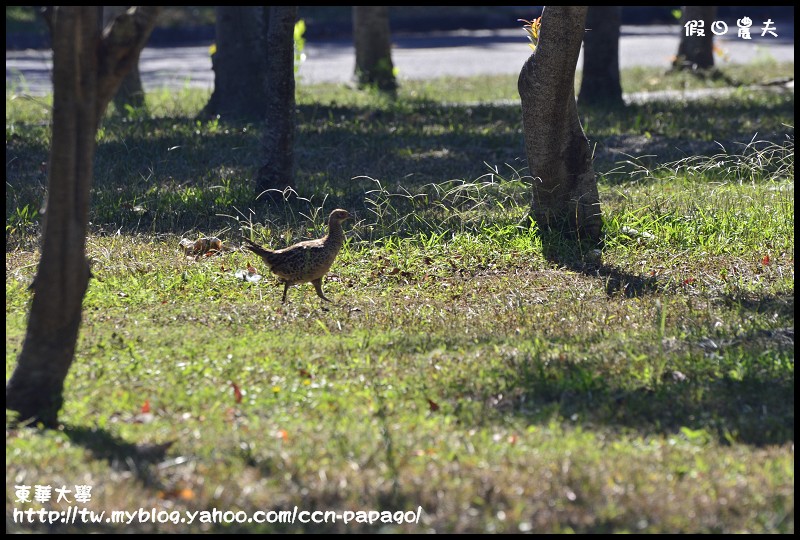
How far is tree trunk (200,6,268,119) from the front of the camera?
13328mm

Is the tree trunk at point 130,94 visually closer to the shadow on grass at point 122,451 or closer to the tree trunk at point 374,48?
the tree trunk at point 374,48

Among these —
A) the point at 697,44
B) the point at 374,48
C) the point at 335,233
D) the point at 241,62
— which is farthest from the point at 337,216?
the point at 697,44

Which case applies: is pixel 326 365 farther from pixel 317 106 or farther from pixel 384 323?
pixel 317 106

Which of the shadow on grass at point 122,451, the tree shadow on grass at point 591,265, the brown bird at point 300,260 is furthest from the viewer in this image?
the tree shadow on grass at point 591,265

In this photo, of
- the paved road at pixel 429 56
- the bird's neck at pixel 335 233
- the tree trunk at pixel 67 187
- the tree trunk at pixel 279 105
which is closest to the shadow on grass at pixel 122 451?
the tree trunk at pixel 67 187

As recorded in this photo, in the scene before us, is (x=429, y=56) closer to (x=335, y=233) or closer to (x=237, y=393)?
(x=335, y=233)

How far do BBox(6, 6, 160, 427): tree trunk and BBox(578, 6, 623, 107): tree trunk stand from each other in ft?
33.6

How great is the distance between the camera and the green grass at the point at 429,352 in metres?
4.52

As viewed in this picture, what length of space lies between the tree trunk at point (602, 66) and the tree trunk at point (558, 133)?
6037mm

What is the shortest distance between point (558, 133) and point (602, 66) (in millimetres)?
6274

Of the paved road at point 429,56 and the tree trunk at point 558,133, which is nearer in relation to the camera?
the tree trunk at point 558,133

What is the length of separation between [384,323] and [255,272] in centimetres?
155

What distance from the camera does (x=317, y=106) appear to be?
1389cm

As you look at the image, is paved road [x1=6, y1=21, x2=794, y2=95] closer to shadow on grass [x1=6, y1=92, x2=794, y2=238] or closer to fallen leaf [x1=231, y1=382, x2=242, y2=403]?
shadow on grass [x1=6, y1=92, x2=794, y2=238]
